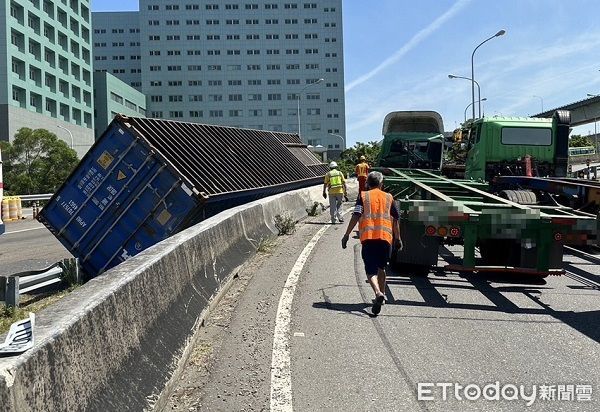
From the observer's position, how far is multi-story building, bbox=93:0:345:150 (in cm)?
10775

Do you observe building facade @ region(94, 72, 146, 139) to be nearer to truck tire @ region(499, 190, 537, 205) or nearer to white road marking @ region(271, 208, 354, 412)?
truck tire @ region(499, 190, 537, 205)

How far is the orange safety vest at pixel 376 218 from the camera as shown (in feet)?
20.7

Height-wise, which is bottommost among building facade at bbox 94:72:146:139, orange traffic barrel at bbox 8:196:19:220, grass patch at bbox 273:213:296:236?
orange traffic barrel at bbox 8:196:19:220

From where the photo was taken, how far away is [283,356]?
485 centimetres

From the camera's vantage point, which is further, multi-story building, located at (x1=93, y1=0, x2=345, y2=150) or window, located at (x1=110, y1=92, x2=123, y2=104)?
multi-story building, located at (x1=93, y1=0, x2=345, y2=150)

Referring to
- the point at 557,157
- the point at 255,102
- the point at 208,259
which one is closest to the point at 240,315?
the point at 208,259

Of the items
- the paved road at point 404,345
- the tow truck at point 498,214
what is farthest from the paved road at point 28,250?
the tow truck at point 498,214

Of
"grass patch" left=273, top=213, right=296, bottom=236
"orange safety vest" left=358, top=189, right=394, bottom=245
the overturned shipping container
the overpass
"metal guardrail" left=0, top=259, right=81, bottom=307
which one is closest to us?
"orange safety vest" left=358, top=189, right=394, bottom=245

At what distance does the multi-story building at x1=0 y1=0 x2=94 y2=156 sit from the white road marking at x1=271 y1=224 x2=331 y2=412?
2110 inches

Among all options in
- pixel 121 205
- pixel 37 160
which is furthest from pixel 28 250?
pixel 37 160

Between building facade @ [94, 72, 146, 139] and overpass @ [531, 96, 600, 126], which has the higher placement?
building facade @ [94, 72, 146, 139]

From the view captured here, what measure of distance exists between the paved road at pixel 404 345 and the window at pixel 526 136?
246 inches

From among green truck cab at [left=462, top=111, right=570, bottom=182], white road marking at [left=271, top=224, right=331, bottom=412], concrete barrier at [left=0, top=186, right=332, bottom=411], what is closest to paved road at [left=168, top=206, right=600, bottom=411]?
white road marking at [left=271, top=224, right=331, bottom=412]

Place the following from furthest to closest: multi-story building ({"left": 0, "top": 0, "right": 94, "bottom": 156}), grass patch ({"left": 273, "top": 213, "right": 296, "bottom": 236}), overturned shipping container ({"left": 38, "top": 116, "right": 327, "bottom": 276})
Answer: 1. multi-story building ({"left": 0, "top": 0, "right": 94, "bottom": 156})
2. grass patch ({"left": 273, "top": 213, "right": 296, "bottom": 236})
3. overturned shipping container ({"left": 38, "top": 116, "right": 327, "bottom": 276})
